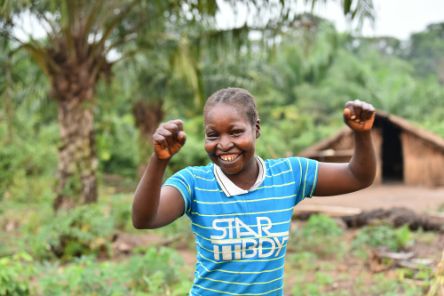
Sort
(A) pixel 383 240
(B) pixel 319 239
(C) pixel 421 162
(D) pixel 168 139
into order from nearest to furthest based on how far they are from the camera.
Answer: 1. (D) pixel 168 139
2. (A) pixel 383 240
3. (B) pixel 319 239
4. (C) pixel 421 162

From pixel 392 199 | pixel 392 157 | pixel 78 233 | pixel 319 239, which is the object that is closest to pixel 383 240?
pixel 319 239

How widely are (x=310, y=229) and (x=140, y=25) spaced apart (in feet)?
11.1

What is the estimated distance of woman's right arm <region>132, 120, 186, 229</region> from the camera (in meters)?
1.59

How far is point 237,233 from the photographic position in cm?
175

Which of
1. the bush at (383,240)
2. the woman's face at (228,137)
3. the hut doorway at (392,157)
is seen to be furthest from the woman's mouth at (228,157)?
the hut doorway at (392,157)

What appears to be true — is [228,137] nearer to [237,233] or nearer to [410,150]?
[237,233]

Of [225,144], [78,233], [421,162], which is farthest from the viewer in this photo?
[421,162]

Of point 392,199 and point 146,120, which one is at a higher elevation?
point 146,120

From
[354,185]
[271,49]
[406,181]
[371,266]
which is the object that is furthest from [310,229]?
[406,181]

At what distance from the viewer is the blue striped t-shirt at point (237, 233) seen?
1752mm

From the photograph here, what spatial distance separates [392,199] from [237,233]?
42.3 feet

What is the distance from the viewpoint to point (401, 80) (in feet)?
74.7

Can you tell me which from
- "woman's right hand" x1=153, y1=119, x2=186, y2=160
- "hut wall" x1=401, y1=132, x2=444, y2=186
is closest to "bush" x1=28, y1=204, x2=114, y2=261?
"woman's right hand" x1=153, y1=119, x2=186, y2=160

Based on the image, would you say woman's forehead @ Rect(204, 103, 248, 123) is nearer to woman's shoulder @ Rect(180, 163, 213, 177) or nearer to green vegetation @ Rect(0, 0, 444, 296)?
woman's shoulder @ Rect(180, 163, 213, 177)
